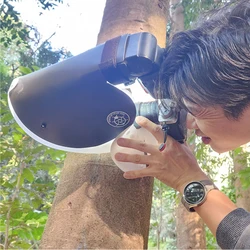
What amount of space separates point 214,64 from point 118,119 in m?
0.23

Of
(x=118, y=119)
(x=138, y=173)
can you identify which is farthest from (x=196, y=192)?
(x=118, y=119)

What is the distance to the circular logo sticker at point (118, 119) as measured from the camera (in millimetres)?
732

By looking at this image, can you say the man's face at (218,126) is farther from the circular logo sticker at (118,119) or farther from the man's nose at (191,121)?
the circular logo sticker at (118,119)

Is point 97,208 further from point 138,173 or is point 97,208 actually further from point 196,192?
point 196,192

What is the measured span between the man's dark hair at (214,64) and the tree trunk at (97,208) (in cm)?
24

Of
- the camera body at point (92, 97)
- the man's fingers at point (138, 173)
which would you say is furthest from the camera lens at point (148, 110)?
the man's fingers at point (138, 173)

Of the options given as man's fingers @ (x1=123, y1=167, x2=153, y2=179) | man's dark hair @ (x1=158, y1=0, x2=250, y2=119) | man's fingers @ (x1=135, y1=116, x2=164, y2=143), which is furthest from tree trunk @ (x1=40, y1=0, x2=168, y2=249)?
man's dark hair @ (x1=158, y1=0, x2=250, y2=119)

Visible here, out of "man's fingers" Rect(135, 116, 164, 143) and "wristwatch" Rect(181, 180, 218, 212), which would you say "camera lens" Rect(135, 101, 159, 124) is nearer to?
"man's fingers" Rect(135, 116, 164, 143)

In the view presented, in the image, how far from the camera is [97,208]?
77 cm

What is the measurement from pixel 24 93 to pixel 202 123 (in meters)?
0.37

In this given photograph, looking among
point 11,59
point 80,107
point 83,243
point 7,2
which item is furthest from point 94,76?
point 11,59

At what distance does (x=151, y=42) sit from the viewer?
67cm

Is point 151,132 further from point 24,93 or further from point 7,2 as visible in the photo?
point 7,2

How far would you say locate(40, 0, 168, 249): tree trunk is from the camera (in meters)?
0.75
